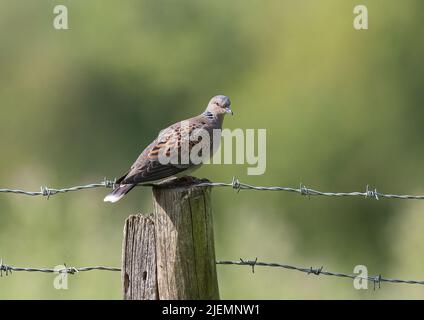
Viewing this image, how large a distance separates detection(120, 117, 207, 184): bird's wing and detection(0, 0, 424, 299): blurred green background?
6.38 ft

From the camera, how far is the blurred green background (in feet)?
32.7

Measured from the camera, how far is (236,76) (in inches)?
591

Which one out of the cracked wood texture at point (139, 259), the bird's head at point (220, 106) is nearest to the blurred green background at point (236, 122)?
the bird's head at point (220, 106)

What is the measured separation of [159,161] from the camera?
23.5 ft

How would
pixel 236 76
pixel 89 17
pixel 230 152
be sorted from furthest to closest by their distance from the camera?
pixel 89 17, pixel 236 76, pixel 230 152

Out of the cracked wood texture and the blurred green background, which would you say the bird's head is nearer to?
the blurred green background

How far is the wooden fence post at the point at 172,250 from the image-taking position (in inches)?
231

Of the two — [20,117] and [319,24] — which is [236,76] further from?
[20,117]

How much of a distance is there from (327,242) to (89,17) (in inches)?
263

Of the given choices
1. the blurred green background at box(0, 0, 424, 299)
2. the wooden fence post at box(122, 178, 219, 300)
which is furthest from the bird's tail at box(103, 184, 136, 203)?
the blurred green background at box(0, 0, 424, 299)

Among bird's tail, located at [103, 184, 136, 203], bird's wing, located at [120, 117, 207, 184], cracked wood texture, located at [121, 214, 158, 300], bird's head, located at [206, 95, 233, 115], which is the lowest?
cracked wood texture, located at [121, 214, 158, 300]

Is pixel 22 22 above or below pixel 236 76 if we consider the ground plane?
above
